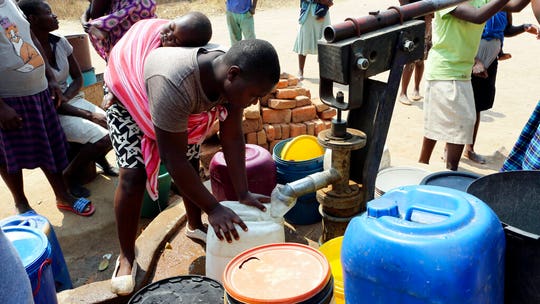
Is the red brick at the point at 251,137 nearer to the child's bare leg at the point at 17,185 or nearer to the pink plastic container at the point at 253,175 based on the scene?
the pink plastic container at the point at 253,175

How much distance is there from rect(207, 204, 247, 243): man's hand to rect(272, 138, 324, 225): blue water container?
762 millimetres

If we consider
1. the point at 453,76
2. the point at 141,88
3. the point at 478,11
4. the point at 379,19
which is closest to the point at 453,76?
the point at 453,76

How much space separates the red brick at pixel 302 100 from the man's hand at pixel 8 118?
7.31 ft

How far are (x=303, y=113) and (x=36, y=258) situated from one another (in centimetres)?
273

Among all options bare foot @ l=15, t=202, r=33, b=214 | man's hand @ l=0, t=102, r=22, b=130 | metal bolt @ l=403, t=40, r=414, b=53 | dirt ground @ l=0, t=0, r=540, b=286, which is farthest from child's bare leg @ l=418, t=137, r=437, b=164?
bare foot @ l=15, t=202, r=33, b=214

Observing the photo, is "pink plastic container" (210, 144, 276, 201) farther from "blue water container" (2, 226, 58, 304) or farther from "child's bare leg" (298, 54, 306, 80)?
"child's bare leg" (298, 54, 306, 80)

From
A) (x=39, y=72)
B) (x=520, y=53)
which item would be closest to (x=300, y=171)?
(x=39, y=72)

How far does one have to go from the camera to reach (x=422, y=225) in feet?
4.11

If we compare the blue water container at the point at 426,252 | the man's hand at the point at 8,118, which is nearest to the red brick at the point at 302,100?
the man's hand at the point at 8,118

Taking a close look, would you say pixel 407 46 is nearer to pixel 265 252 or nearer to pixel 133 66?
pixel 265 252

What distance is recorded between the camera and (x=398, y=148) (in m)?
4.90

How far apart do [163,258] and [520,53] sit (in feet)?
26.2

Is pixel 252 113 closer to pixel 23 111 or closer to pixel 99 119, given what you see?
pixel 99 119

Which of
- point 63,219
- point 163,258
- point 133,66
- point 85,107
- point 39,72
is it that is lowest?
point 63,219
